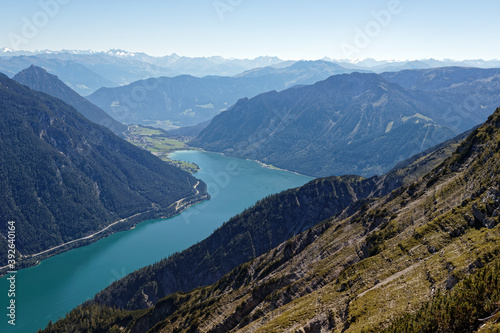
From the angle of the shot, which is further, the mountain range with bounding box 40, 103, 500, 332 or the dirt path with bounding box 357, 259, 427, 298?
the dirt path with bounding box 357, 259, 427, 298

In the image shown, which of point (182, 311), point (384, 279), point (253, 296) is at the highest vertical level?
point (384, 279)

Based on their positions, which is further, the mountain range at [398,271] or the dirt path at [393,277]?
the dirt path at [393,277]

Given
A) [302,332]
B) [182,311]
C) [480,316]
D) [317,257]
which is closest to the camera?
[480,316]

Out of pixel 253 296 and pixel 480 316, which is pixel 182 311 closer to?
pixel 253 296

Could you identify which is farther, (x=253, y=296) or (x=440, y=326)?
(x=253, y=296)

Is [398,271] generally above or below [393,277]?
below

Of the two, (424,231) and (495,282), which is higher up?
(495,282)

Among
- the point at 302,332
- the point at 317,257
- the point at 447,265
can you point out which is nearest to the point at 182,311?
Answer: the point at 317,257

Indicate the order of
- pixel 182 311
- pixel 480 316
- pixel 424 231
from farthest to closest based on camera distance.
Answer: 1. pixel 182 311
2. pixel 424 231
3. pixel 480 316

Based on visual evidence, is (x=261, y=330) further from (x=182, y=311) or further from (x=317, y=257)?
(x=182, y=311)

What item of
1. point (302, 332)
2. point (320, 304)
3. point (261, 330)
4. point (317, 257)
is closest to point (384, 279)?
point (320, 304)

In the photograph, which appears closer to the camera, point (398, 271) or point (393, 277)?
point (393, 277)
